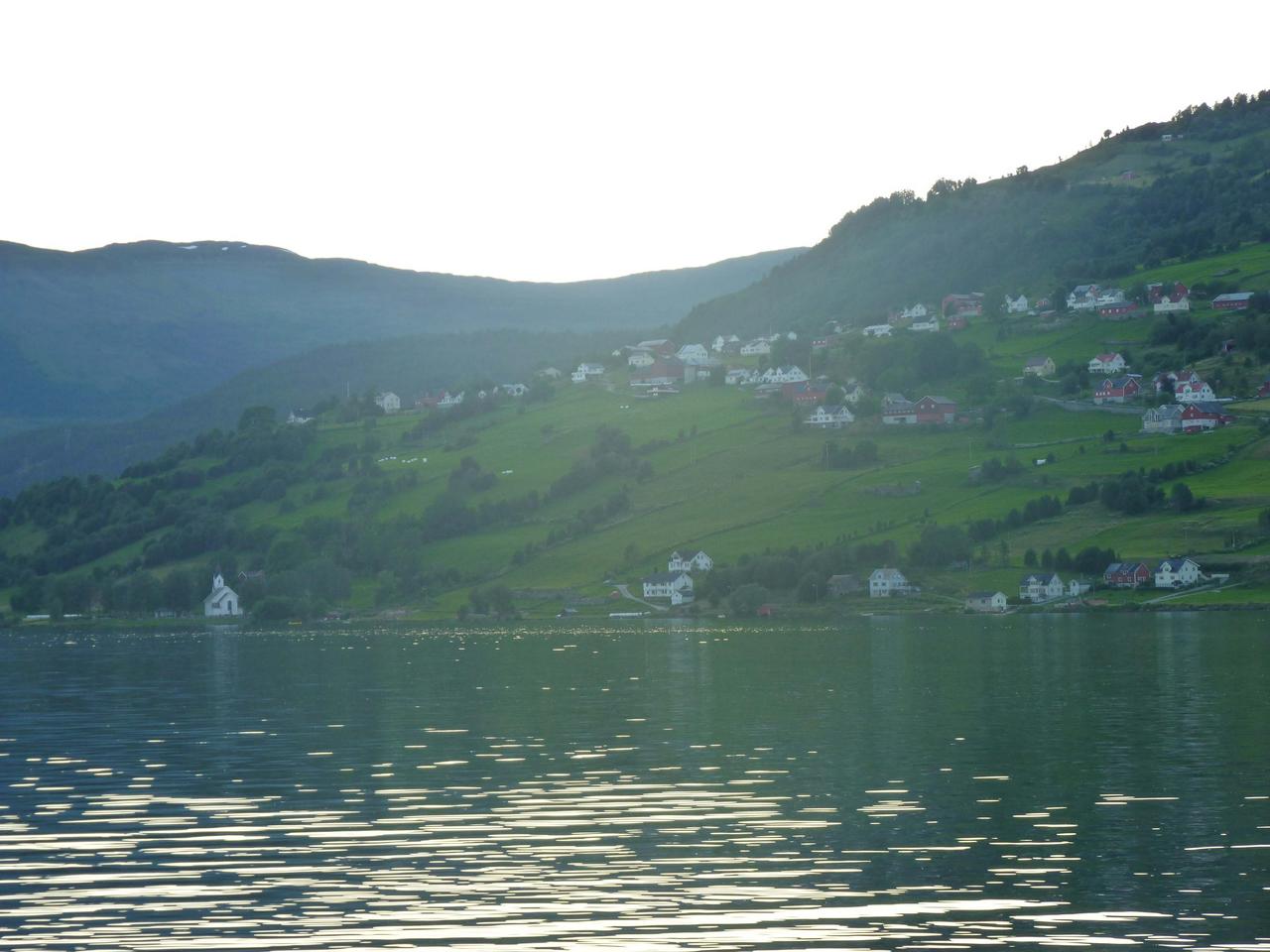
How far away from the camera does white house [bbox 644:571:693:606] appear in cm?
15788

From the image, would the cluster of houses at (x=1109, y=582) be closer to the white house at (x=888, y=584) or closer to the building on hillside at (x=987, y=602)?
the building on hillside at (x=987, y=602)

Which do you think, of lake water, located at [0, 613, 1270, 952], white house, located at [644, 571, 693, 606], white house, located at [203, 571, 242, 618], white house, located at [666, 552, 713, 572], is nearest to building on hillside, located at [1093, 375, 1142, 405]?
white house, located at [666, 552, 713, 572]

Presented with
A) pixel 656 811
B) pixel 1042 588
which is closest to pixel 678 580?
pixel 1042 588

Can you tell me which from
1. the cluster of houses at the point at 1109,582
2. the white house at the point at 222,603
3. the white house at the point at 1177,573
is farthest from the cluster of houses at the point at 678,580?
the white house at the point at 222,603

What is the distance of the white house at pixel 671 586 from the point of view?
518 feet

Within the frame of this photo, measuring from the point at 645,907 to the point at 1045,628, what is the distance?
90.9 m

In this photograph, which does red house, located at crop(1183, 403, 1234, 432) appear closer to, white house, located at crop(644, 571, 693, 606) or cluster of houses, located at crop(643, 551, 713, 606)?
cluster of houses, located at crop(643, 551, 713, 606)

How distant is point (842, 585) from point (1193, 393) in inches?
2244

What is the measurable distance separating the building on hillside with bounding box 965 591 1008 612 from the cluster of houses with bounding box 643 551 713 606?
2879 centimetres

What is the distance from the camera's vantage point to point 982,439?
185 metres

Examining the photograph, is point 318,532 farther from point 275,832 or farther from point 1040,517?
point 275,832

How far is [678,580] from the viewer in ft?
520

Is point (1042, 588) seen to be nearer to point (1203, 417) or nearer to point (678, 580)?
point (678, 580)

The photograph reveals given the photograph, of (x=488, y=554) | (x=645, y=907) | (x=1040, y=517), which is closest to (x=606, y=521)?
(x=488, y=554)
